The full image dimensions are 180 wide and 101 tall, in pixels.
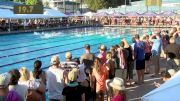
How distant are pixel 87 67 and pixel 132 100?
140 cm

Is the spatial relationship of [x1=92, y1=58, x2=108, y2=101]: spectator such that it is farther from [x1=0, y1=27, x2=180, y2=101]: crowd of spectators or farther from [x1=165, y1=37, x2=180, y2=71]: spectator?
[x1=165, y1=37, x2=180, y2=71]: spectator

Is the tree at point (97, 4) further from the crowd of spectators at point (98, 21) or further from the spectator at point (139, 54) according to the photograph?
the spectator at point (139, 54)

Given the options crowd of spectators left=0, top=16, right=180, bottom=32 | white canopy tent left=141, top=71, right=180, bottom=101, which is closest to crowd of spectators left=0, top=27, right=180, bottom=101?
white canopy tent left=141, top=71, right=180, bottom=101

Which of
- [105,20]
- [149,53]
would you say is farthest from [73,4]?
[149,53]

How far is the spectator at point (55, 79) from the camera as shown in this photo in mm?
6016

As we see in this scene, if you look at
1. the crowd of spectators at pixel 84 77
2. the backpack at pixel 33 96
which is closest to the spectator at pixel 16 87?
Answer: the crowd of spectators at pixel 84 77

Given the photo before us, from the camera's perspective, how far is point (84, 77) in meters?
6.96

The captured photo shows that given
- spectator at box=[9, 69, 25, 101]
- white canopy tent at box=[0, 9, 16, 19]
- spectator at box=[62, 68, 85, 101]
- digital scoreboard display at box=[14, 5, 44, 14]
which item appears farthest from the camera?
digital scoreboard display at box=[14, 5, 44, 14]

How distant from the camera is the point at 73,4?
90.9m

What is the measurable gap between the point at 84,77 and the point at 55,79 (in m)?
0.97

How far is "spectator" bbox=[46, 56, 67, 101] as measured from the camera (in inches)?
237

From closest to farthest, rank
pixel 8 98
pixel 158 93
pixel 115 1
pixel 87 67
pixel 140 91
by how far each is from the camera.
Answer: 1. pixel 158 93
2. pixel 8 98
3. pixel 87 67
4. pixel 140 91
5. pixel 115 1

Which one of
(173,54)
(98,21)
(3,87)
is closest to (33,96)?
(3,87)

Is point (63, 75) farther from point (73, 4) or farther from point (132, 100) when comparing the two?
point (73, 4)
